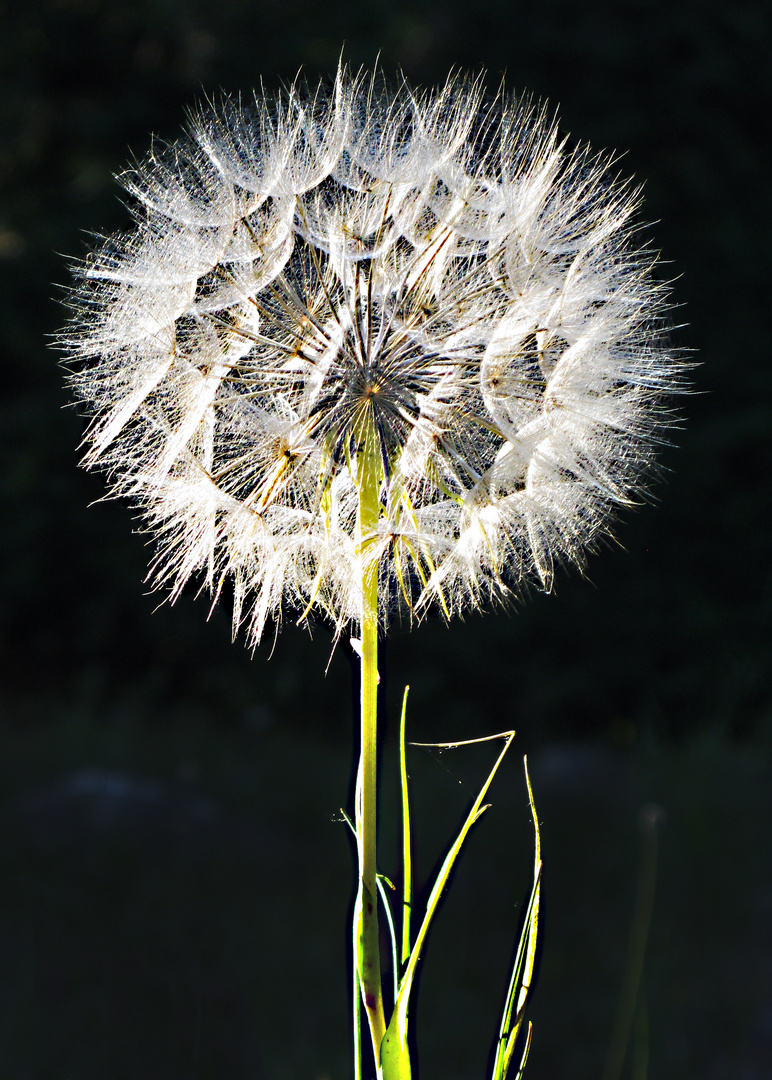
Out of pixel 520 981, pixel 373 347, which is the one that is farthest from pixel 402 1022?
pixel 373 347

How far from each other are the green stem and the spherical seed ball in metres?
0.11

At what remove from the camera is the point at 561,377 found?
1108 mm

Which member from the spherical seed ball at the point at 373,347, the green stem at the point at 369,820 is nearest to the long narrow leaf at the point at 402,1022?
the green stem at the point at 369,820

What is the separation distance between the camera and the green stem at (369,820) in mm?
902

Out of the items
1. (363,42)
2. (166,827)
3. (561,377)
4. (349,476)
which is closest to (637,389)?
(561,377)

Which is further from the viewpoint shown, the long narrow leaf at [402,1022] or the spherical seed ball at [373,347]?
the spherical seed ball at [373,347]

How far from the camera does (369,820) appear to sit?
0.90 meters

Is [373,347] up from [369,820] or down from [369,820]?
up

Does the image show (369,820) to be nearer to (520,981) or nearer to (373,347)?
(520,981)

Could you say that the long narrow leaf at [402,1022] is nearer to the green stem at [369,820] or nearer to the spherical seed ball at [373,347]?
the green stem at [369,820]

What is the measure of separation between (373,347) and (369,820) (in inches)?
17.4

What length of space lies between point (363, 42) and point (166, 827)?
12.4 feet

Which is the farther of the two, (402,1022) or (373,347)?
(373,347)

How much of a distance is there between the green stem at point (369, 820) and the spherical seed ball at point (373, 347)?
0.11 m
